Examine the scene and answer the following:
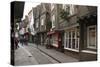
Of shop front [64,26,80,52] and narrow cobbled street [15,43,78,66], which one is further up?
shop front [64,26,80,52]

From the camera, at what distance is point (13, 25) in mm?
2533

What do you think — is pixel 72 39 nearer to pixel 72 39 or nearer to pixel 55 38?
pixel 72 39

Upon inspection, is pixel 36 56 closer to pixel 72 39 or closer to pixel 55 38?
pixel 55 38

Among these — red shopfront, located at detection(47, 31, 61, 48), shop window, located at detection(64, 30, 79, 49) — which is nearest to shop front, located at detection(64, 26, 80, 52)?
shop window, located at detection(64, 30, 79, 49)

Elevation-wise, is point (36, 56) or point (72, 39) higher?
point (72, 39)

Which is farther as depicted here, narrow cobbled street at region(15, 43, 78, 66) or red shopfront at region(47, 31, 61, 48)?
red shopfront at region(47, 31, 61, 48)

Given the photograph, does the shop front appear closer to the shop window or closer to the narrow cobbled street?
the shop window

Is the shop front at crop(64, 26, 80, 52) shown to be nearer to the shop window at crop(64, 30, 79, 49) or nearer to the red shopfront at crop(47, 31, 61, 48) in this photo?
the shop window at crop(64, 30, 79, 49)

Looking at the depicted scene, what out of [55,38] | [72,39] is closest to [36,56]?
[55,38]

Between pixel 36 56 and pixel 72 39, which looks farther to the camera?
pixel 72 39

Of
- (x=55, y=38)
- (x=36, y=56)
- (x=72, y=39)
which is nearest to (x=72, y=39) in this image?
(x=72, y=39)

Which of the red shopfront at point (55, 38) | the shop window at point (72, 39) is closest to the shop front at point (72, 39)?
the shop window at point (72, 39)

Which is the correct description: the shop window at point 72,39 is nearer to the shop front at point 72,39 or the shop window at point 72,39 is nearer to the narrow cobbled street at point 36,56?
the shop front at point 72,39

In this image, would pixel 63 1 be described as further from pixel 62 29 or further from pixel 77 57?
pixel 77 57
